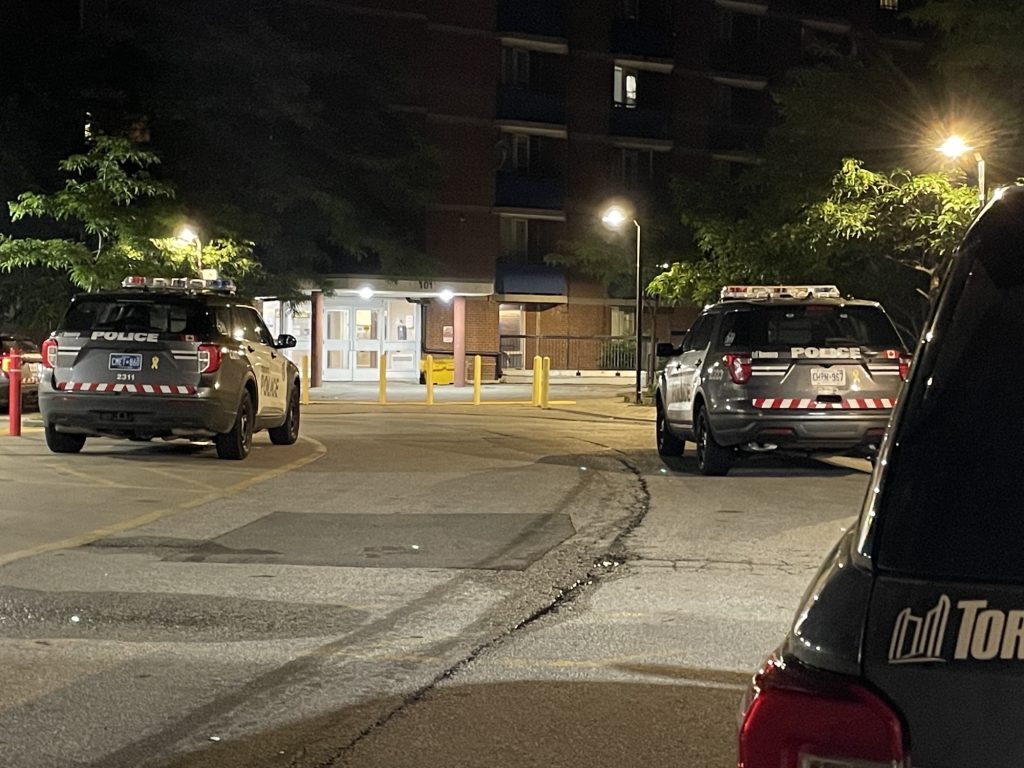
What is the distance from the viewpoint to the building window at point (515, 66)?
46.6 metres

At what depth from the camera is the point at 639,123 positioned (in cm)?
5000

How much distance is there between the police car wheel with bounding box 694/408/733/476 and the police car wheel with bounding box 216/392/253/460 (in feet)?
16.4

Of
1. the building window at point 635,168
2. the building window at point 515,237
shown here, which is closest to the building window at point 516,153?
the building window at point 515,237

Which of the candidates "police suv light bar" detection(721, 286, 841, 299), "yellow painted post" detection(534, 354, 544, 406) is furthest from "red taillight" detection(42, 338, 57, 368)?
"yellow painted post" detection(534, 354, 544, 406)

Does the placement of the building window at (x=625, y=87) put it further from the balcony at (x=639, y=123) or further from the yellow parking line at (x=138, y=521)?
the yellow parking line at (x=138, y=521)

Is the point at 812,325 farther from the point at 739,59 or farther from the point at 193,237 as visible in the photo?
the point at 739,59

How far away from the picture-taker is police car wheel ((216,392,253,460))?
50.7ft

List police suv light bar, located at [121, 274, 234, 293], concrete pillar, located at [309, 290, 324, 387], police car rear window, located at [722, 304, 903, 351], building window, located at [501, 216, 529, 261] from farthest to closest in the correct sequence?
building window, located at [501, 216, 529, 261], concrete pillar, located at [309, 290, 324, 387], police suv light bar, located at [121, 274, 234, 293], police car rear window, located at [722, 304, 903, 351]

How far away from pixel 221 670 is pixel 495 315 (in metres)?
40.7

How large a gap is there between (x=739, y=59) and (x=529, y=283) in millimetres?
12882

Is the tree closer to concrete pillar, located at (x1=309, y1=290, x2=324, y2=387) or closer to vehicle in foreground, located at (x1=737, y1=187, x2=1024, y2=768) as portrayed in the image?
concrete pillar, located at (x1=309, y1=290, x2=324, y2=387)

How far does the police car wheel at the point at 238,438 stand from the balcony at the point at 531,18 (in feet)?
105

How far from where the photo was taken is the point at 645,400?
102ft

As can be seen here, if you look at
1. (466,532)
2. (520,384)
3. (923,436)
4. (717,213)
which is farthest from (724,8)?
(923,436)
